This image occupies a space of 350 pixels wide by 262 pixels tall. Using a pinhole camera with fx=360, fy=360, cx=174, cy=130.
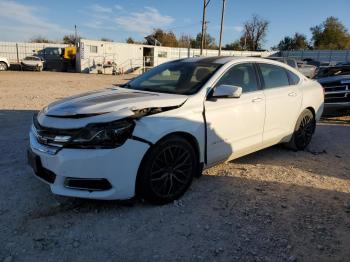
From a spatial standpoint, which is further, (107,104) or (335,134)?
(335,134)

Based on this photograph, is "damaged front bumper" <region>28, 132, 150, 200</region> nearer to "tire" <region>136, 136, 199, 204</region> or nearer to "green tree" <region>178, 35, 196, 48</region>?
"tire" <region>136, 136, 199, 204</region>

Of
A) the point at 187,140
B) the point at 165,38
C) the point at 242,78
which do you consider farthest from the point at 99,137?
the point at 165,38

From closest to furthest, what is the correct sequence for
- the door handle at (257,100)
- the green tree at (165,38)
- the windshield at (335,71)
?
the door handle at (257,100) < the windshield at (335,71) < the green tree at (165,38)

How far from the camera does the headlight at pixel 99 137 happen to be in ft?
11.4

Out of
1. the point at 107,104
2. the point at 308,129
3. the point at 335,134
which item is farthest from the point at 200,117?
the point at 335,134

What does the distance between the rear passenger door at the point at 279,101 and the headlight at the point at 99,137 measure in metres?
2.55

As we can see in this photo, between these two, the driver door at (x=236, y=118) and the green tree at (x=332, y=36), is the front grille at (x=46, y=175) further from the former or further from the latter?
the green tree at (x=332, y=36)

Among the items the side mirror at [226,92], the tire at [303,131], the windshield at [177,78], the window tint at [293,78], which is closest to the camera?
the side mirror at [226,92]

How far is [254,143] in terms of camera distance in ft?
16.9

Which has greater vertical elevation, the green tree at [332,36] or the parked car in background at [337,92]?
the green tree at [332,36]

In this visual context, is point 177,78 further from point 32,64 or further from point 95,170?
point 32,64

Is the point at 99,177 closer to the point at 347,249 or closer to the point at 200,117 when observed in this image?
the point at 200,117

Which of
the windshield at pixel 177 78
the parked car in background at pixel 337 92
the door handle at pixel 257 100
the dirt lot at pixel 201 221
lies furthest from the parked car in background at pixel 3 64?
the door handle at pixel 257 100

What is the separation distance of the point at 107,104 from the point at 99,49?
112 ft
